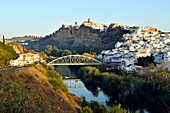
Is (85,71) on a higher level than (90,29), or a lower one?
lower

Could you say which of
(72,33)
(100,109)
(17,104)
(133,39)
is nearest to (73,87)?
(100,109)

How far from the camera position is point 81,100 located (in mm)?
24125

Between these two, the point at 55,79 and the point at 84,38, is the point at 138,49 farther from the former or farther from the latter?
the point at 84,38

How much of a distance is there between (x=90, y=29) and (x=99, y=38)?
8245 millimetres

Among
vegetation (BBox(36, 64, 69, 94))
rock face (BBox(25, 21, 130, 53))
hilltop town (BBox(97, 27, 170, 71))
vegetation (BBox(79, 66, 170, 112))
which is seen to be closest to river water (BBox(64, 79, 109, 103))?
vegetation (BBox(79, 66, 170, 112))

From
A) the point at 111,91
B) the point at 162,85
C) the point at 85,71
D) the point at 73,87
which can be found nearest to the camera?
the point at 162,85

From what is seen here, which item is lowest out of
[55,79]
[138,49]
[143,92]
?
[143,92]

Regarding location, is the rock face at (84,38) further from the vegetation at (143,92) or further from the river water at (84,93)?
the vegetation at (143,92)

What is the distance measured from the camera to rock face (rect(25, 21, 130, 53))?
301 ft

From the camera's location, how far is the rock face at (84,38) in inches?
3610

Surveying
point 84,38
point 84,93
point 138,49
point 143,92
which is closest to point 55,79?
point 84,93

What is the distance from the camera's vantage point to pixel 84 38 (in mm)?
108000

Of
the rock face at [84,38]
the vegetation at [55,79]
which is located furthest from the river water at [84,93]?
the rock face at [84,38]

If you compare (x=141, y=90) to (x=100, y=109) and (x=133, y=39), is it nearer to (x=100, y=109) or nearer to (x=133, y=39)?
(x=100, y=109)
